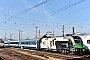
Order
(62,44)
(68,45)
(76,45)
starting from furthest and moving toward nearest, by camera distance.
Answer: (62,44) → (68,45) → (76,45)

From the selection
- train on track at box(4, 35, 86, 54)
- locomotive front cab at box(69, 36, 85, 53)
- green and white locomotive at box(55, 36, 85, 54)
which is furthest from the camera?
train on track at box(4, 35, 86, 54)

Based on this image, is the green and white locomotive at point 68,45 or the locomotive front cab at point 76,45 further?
the green and white locomotive at point 68,45

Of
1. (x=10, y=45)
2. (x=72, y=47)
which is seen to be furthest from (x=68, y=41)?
(x=10, y=45)

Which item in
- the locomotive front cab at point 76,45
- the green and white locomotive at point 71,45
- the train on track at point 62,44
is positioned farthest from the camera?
the train on track at point 62,44

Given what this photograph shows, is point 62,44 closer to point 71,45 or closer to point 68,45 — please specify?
point 68,45

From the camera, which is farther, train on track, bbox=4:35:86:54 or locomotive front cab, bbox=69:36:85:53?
train on track, bbox=4:35:86:54

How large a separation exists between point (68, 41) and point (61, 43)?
2.36 metres

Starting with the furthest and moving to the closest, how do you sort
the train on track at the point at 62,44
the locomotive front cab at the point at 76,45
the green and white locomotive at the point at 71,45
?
the train on track at the point at 62,44, the green and white locomotive at the point at 71,45, the locomotive front cab at the point at 76,45

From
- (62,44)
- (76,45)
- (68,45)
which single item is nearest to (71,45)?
(68,45)

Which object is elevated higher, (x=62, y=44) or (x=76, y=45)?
(x=62, y=44)

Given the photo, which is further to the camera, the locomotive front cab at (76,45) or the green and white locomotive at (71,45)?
the green and white locomotive at (71,45)

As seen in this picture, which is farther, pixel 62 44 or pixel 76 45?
pixel 62 44

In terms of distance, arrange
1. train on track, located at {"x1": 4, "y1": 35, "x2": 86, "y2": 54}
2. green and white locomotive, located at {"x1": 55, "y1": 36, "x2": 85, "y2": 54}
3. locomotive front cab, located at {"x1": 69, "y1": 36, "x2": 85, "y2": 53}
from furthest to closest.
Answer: train on track, located at {"x1": 4, "y1": 35, "x2": 86, "y2": 54}
green and white locomotive, located at {"x1": 55, "y1": 36, "x2": 85, "y2": 54}
locomotive front cab, located at {"x1": 69, "y1": 36, "x2": 85, "y2": 53}

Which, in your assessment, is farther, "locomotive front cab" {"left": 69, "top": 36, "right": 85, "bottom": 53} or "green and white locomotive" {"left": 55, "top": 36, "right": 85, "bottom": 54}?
"green and white locomotive" {"left": 55, "top": 36, "right": 85, "bottom": 54}
